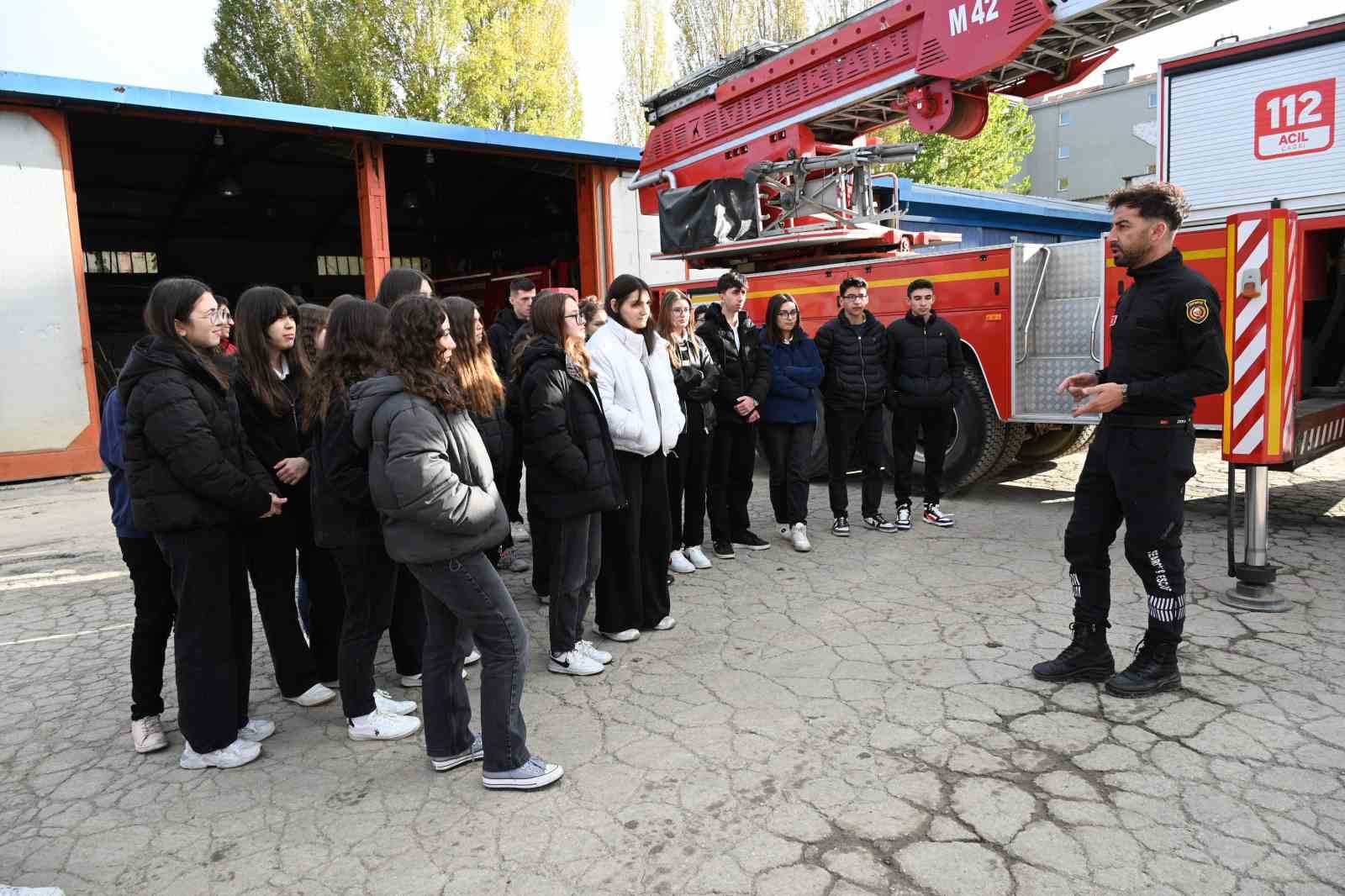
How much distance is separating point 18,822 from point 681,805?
2162 mm

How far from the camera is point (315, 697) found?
374 centimetres

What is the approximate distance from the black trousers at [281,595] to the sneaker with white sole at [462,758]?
0.94 m

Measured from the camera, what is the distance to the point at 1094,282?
6.01 metres

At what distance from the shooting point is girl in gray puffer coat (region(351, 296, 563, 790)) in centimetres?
266

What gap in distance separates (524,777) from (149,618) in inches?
62.4

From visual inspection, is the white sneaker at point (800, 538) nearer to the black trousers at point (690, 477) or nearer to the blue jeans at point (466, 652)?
the black trousers at point (690, 477)

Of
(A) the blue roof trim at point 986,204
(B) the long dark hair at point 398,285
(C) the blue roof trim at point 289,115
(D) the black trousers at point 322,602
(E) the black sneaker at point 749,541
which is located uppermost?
(C) the blue roof trim at point 289,115

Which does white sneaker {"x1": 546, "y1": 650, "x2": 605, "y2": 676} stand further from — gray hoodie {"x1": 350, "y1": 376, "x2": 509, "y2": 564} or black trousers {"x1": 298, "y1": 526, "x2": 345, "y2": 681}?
gray hoodie {"x1": 350, "y1": 376, "x2": 509, "y2": 564}

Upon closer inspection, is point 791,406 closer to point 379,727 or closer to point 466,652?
point 466,652

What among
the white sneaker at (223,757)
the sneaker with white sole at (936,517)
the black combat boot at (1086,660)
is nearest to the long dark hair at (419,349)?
the white sneaker at (223,757)

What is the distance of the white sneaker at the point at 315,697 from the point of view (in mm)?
3739

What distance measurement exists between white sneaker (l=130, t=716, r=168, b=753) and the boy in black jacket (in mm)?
4503

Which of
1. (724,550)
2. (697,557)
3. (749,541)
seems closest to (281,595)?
(697,557)

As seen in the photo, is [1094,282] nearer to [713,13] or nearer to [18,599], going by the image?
[18,599]
